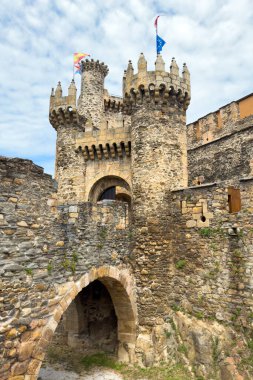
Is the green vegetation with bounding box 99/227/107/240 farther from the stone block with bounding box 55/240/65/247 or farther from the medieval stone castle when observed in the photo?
the stone block with bounding box 55/240/65/247

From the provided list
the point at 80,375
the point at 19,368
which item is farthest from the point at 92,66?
the point at 19,368

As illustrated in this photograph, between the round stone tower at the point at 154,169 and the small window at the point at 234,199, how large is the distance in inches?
74.6

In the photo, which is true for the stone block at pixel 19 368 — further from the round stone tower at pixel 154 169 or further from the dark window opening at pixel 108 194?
the dark window opening at pixel 108 194

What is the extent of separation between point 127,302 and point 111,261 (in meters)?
1.67

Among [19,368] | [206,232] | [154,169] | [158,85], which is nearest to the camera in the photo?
[19,368]

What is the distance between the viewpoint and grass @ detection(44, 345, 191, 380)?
7922 millimetres

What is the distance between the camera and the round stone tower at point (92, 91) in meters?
17.1

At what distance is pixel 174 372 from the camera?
791cm

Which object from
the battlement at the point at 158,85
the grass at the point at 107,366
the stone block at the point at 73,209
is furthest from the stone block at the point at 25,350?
the battlement at the point at 158,85

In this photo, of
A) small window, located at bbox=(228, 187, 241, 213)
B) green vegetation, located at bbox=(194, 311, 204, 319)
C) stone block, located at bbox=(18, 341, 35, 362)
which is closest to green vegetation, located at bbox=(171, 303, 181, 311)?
green vegetation, located at bbox=(194, 311, 204, 319)

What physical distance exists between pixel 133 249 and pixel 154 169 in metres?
2.61

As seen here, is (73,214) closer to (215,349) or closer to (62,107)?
(215,349)

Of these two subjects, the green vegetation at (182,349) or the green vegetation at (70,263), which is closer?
the green vegetation at (70,263)

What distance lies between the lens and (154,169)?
31.5 ft
